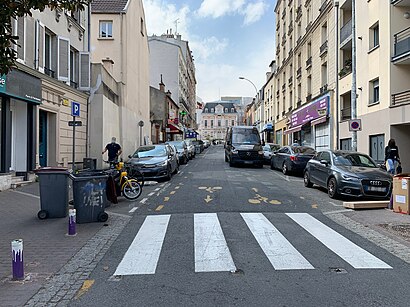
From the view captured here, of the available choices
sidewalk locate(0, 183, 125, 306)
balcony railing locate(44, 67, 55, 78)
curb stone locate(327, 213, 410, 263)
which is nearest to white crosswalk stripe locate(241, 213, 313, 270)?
curb stone locate(327, 213, 410, 263)

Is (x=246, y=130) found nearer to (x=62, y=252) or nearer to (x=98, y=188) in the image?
(x=98, y=188)

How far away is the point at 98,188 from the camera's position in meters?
7.77

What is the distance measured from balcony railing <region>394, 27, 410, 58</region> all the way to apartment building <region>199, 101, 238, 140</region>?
9448cm

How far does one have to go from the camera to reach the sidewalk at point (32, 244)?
4418 millimetres

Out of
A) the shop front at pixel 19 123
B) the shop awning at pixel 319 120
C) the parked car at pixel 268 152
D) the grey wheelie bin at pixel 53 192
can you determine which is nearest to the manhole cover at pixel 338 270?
the grey wheelie bin at pixel 53 192

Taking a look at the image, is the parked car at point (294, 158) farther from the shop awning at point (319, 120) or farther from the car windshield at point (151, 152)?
the shop awning at point (319, 120)

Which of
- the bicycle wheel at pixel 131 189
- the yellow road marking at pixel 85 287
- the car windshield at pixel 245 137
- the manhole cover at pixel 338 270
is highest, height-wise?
the car windshield at pixel 245 137

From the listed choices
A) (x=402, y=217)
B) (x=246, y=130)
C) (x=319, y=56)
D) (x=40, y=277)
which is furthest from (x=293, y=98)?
(x=40, y=277)

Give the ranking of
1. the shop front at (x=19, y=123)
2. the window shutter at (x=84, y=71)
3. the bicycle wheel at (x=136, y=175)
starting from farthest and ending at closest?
the window shutter at (x=84, y=71), the shop front at (x=19, y=123), the bicycle wheel at (x=136, y=175)

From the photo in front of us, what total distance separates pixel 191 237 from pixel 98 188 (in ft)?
7.86

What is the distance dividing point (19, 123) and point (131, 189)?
5.56 meters

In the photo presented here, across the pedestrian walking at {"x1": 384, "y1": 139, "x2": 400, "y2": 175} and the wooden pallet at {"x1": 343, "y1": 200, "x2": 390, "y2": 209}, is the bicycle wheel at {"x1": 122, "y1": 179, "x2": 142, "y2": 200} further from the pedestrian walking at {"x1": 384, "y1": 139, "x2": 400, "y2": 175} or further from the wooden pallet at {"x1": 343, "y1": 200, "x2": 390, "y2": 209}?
the pedestrian walking at {"x1": 384, "y1": 139, "x2": 400, "y2": 175}

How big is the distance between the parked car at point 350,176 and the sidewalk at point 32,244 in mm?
6585

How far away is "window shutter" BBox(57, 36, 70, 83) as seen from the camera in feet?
51.9
